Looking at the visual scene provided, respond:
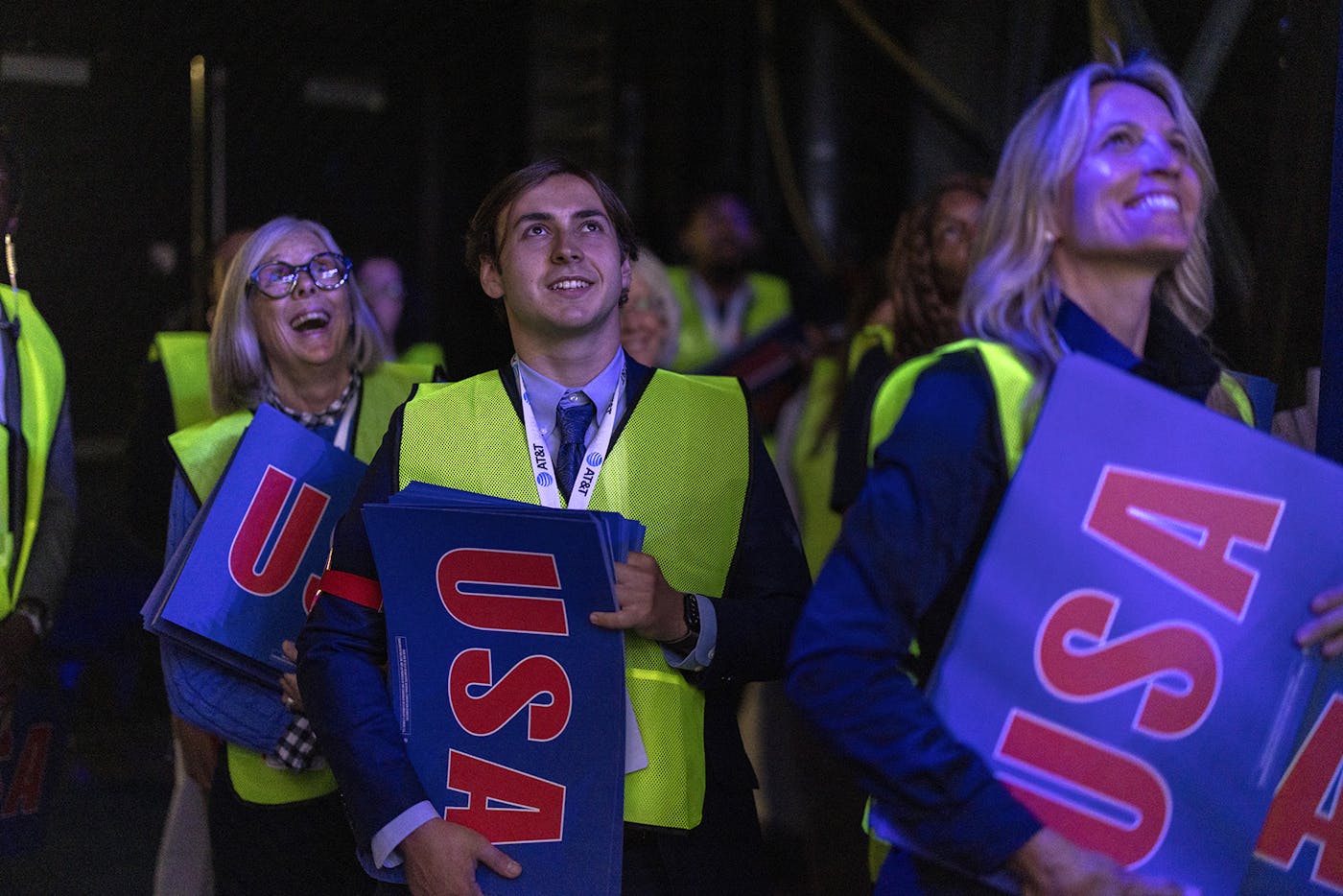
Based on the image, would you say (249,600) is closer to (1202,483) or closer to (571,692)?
(571,692)

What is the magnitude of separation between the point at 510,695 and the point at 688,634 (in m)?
0.26

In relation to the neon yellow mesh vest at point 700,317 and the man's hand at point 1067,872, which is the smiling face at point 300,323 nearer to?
the man's hand at point 1067,872

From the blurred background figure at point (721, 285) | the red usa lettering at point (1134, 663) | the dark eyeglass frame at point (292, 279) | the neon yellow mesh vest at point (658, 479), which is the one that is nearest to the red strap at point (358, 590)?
the neon yellow mesh vest at point (658, 479)

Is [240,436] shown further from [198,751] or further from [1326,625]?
[1326,625]

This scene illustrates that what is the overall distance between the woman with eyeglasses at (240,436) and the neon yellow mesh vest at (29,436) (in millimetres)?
257

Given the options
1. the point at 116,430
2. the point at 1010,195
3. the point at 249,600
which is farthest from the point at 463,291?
the point at 1010,195

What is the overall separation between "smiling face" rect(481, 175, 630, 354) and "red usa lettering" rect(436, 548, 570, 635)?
0.43 meters

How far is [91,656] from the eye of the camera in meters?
3.31

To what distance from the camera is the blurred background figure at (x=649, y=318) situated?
12.0 ft

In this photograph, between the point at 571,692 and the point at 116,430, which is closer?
the point at 571,692

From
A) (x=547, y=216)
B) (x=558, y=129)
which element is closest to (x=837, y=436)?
(x=547, y=216)

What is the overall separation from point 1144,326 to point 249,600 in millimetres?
1586

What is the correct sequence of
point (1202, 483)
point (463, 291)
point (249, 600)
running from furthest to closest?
1. point (463, 291)
2. point (249, 600)
3. point (1202, 483)

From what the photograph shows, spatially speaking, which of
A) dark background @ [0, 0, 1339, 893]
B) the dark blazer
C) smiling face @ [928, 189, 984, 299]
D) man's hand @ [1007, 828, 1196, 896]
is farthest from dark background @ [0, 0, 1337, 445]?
man's hand @ [1007, 828, 1196, 896]
